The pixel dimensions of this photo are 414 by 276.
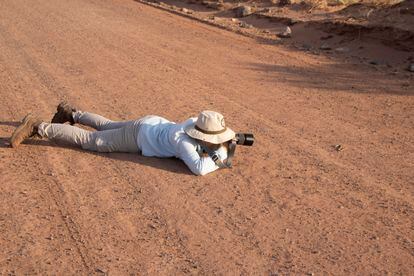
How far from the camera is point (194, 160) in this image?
5.55 m

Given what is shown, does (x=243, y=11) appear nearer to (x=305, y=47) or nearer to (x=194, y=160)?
(x=305, y=47)

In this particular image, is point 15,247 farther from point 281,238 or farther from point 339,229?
point 339,229

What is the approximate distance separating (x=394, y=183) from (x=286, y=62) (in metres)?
5.83

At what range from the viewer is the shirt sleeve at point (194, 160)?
5539mm

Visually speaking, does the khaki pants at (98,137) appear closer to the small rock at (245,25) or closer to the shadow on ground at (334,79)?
the shadow on ground at (334,79)

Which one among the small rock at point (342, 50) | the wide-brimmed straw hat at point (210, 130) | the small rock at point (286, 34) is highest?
the wide-brimmed straw hat at point (210, 130)

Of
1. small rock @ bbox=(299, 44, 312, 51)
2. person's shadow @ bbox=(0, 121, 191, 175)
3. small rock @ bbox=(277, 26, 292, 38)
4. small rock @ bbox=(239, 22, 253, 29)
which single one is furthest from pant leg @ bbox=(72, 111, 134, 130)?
small rock @ bbox=(239, 22, 253, 29)

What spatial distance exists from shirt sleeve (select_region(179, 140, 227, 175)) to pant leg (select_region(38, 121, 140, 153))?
69 cm

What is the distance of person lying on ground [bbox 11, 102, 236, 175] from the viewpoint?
5461 mm

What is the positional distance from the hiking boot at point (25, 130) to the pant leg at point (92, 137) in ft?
0.24

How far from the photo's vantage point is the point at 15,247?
4367mm

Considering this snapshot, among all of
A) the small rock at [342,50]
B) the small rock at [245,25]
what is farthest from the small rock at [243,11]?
the small rock at [342,50]

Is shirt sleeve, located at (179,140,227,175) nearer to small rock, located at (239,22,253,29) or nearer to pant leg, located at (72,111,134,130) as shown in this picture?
pant leg, located at (72,111,134,130)

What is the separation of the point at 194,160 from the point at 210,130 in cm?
37
